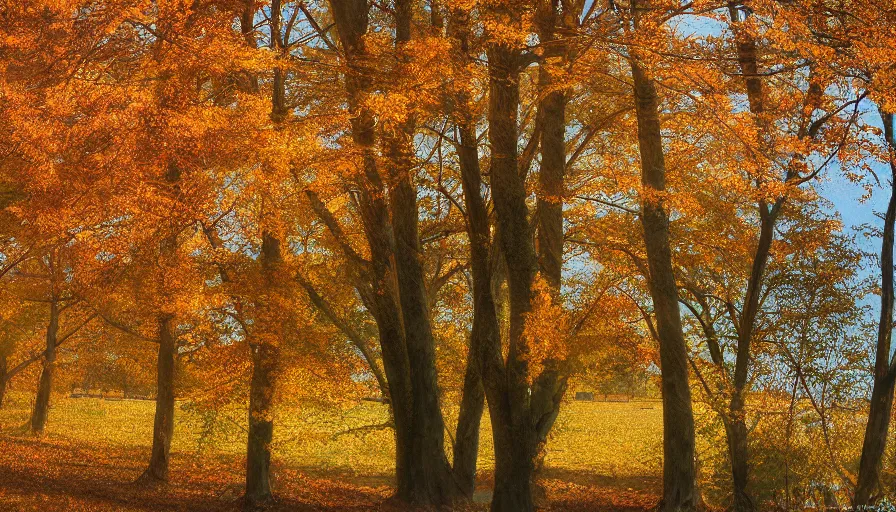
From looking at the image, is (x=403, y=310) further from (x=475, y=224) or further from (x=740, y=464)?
(x=740, y=464)

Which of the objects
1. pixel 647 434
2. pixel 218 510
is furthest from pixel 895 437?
pixel 647 434

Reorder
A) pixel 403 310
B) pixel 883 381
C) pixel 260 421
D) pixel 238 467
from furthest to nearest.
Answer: pixel 238 467 → pixel 260 421 → pixel 403 310 → pixel 883 381

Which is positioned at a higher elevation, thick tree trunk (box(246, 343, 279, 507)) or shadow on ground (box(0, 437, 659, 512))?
thick tree trunk (box(246, 343, 279, 507))

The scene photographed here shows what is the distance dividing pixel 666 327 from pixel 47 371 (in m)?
22.2

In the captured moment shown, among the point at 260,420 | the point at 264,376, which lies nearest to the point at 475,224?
the point at 264,376

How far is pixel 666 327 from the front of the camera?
1235 cm

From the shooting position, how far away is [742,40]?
409 inches

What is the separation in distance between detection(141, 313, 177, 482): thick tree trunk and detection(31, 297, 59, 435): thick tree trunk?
8742mm

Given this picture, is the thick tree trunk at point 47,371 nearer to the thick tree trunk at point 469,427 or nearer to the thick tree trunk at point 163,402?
the thick tree trunk at point 163,402

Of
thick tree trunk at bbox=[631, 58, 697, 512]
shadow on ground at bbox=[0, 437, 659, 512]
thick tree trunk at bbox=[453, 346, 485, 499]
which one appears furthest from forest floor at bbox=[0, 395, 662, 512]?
thick tree trunk at bbox=[631, 58, 697, 512]

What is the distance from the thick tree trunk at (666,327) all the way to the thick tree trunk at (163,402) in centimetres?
1061

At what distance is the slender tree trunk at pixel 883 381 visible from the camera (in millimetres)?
10930

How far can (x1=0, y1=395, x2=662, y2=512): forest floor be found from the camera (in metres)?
16.0

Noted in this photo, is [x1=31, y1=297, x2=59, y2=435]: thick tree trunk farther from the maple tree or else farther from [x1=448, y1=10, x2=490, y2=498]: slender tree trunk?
[x1=448, y1=10, x2=490, y2=498]: slender tree trunk
